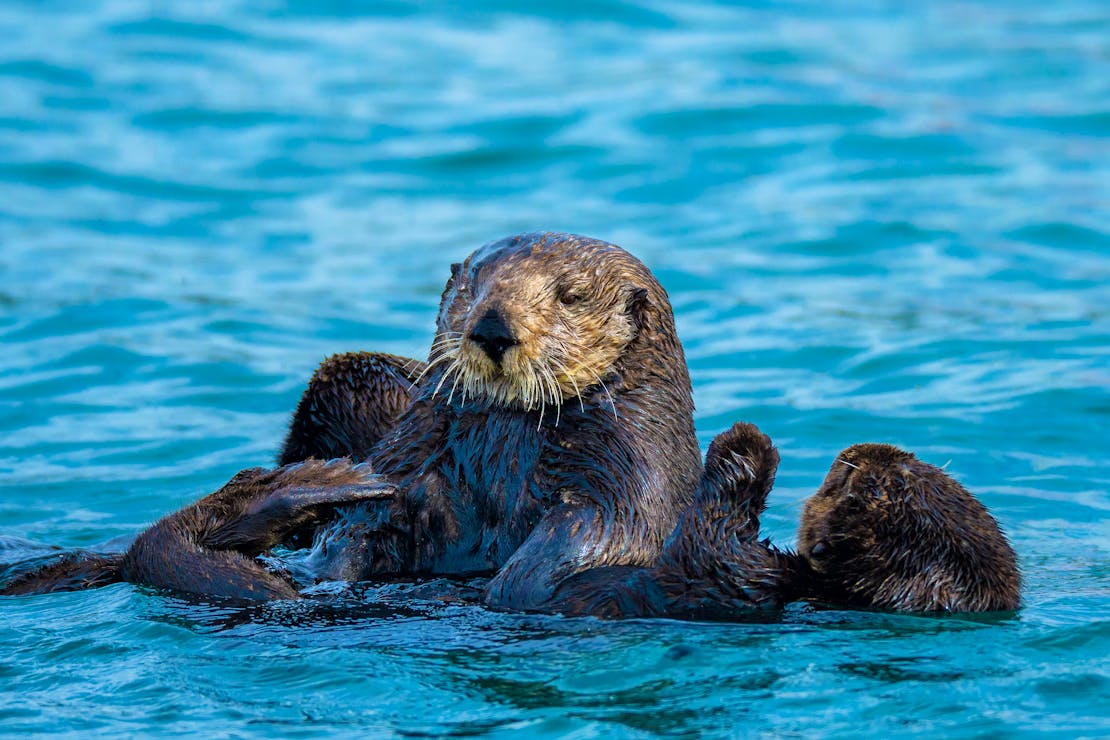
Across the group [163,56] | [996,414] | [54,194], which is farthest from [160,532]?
[163,56]

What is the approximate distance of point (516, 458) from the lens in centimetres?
511

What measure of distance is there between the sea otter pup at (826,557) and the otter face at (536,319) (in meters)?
0.55

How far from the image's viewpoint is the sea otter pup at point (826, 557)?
4770 mm

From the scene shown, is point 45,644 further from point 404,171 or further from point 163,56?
point 163,56

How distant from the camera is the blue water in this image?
438cm

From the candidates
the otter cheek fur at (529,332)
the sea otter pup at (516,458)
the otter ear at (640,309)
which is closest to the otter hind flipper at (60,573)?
the sea otter pup at (516,458)

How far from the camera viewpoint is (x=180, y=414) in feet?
26.2

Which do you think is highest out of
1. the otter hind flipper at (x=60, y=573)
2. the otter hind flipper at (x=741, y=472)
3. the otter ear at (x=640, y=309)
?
the otter ear at (x=640, y=309)

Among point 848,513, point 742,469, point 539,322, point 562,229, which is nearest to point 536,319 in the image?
point 539,322

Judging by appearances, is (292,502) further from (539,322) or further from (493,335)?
(539,322)

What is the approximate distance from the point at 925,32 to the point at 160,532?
1156 centimetres

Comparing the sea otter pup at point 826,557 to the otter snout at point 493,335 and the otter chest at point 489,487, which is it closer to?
the otter chest at point 489,487

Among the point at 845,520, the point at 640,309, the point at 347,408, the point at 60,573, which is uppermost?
the point at 640,309

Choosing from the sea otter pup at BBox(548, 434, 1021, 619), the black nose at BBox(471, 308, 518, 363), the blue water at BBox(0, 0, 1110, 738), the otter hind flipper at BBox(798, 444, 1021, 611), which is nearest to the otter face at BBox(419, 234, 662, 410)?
the black nose at BBox(471, 308, 518, 363)
